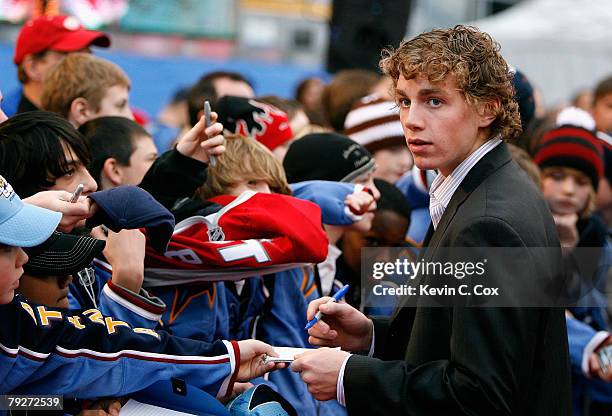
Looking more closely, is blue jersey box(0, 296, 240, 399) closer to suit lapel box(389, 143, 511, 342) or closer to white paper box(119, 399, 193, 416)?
white paper box(119, 399, 193, 416)

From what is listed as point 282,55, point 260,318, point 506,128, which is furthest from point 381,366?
point 282,55

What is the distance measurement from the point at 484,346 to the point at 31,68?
3.58m

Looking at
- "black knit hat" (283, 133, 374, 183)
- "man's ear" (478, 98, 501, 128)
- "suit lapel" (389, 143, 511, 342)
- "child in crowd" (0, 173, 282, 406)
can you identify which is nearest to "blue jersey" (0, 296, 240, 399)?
"child in crowd" (0, 173, 282, 406)

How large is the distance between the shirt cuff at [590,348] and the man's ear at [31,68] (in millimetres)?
3245

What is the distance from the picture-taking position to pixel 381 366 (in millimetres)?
2709

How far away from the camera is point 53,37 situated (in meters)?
5.23

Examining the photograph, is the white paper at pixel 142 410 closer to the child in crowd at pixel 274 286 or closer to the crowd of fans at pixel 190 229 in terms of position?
the crowd of fans at pixel 190 229

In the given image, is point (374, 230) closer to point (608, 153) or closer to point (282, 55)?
point (608, 153)

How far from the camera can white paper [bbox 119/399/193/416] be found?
2924 millimetres

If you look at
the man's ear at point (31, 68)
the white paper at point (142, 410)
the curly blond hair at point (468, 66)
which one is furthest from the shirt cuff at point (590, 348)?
the man's ear at point (31, 68)

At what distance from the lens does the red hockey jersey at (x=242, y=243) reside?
3.35 metres

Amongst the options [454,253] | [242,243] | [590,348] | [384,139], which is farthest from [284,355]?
[384,139]

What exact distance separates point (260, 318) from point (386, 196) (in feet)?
3.95

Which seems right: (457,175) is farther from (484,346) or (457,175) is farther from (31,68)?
(31,68)
